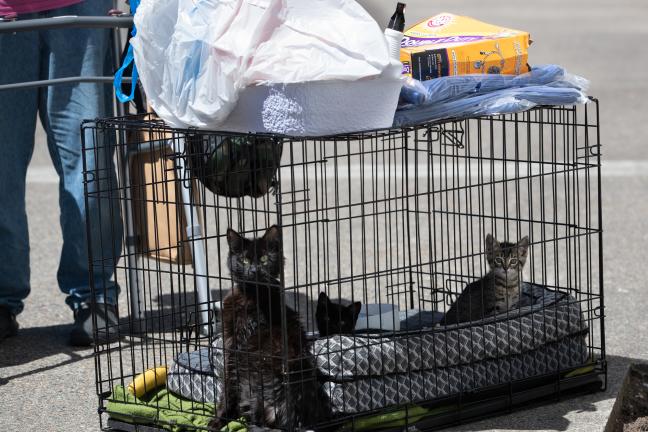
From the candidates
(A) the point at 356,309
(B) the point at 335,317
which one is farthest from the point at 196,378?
(A) the point at 356,309

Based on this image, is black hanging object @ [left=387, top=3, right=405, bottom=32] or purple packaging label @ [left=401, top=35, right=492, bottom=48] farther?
purple packaging label @ [left=401, top=35, right=492, bottom=48]

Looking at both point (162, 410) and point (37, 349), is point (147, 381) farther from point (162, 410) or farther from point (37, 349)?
point (37, 349)

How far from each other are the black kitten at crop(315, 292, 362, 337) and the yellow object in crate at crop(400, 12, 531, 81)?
996 mm

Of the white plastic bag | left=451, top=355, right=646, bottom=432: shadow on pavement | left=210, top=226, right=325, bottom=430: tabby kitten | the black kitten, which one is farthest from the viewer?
the black kitten

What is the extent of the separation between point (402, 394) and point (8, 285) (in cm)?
210

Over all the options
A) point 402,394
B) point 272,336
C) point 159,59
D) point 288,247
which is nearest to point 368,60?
point 159,59

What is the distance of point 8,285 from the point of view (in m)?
4.85

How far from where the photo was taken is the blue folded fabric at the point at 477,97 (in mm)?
3629

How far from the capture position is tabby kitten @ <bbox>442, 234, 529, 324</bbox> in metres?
4.20

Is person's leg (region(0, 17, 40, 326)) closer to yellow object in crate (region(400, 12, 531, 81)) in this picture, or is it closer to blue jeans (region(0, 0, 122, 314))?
blue jeans (region(0, 0, 122, 314))

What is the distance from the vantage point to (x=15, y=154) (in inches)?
187

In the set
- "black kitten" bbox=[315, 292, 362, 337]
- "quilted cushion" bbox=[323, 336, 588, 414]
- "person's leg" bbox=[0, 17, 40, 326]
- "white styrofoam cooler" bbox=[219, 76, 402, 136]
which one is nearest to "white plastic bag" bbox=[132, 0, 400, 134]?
"white styrofoam cooler" bbox=[219, 76, 402, 136]

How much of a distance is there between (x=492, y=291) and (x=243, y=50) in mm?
1637

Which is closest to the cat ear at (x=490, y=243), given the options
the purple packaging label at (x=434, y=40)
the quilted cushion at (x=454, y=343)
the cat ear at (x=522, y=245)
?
the cat ear at (x=522, y=245)
